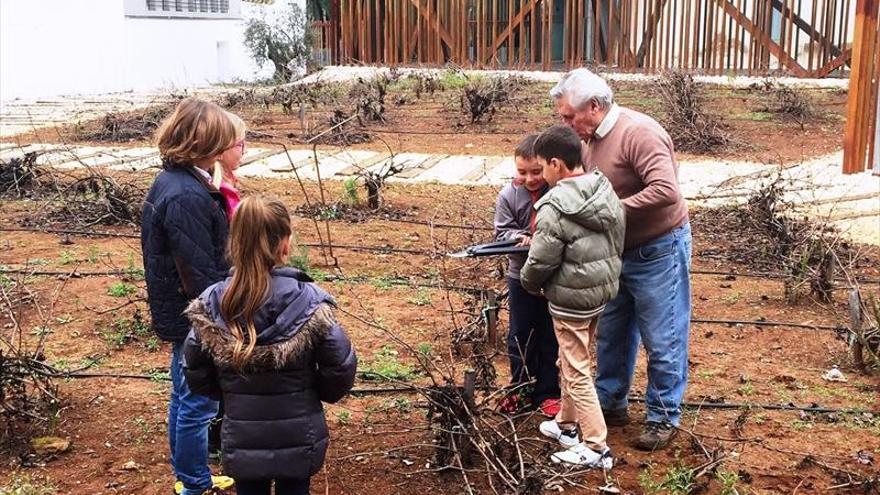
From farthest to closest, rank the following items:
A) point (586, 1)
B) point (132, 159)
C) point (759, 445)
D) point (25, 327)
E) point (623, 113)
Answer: point (586, 1), point (132, 159), point (25, 327), point (759, 445), point (623, 113)

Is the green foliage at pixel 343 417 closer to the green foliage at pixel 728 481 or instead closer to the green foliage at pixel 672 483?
the green foliage at pixel 672 483

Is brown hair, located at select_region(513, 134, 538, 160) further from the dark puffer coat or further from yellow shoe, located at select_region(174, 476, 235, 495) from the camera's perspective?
yellow shoe, located at select_region(174, 476, 235, 495)

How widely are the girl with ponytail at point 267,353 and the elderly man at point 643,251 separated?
1.47 m

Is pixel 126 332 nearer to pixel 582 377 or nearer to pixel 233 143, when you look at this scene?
pixel 233 143

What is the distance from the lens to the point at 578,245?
388cm

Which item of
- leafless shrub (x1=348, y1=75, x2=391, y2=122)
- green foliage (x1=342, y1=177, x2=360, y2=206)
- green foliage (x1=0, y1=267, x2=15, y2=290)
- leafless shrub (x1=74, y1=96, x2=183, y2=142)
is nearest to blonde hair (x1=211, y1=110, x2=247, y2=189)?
green foliage (x1=0, y1=267, x2=15, y2=290)

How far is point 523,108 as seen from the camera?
15.6 meters

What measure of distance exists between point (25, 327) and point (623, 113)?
400 cm

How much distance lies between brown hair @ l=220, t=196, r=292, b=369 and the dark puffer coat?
33 millimetres

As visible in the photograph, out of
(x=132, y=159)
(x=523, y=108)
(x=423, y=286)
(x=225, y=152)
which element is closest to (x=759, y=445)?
(x=225, y=152)

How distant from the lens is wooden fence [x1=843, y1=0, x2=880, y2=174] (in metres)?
7.37

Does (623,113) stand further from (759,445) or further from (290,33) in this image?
(290,33)

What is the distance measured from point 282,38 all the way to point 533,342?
22356 millimetres

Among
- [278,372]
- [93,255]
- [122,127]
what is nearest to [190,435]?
[278,372]
